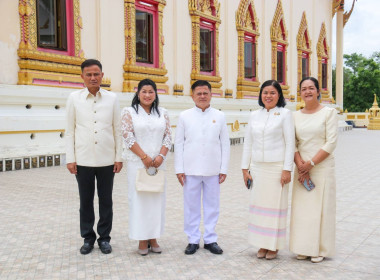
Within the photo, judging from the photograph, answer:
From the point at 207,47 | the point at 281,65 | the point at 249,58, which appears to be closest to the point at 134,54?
the point at 207,47

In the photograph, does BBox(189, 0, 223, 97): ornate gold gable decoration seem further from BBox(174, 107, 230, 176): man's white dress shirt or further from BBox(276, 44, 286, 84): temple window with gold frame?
BBox(174, 107, 230, 176): man's white dress shirt

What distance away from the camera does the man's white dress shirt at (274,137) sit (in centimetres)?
330

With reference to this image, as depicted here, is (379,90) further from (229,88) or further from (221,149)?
(221,149)

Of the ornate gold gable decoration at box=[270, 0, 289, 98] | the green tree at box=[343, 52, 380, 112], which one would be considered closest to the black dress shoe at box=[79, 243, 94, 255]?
the ornate gold gable decoration at box=[270, 0, 289, 98]

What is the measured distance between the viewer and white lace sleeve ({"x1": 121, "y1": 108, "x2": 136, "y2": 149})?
3.38m

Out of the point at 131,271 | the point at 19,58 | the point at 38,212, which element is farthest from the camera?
the point at 19,58

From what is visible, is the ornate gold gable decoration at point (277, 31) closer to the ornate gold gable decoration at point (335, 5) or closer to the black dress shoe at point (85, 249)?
the ornate gold gable decoration at point (335, 5)

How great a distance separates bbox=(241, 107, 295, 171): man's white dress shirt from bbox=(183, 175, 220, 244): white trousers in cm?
42

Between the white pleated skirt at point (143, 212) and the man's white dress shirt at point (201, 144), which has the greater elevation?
the man's white dress shirt at point (201, 144)

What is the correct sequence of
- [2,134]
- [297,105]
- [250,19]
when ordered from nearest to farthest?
[2,134], [250,19], [297,105]

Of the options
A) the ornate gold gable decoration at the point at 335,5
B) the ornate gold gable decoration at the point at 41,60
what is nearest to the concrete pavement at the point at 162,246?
the ornate gold gable decoration at the point at 41,60

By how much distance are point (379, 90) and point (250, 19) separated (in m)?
26.7

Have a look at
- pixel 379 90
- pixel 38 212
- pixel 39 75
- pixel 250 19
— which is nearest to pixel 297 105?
pixel 250 19

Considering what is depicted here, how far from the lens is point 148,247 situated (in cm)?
356
